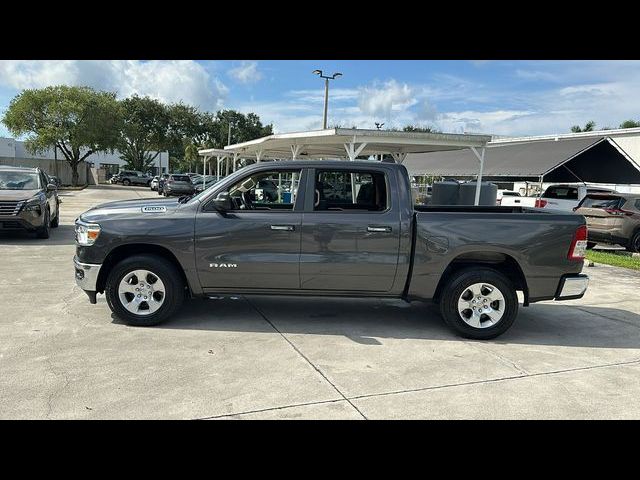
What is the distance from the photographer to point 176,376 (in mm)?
4129

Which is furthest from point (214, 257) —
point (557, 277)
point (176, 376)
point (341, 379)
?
point (557, 277)

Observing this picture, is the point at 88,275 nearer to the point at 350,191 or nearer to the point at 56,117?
the point at 350,191

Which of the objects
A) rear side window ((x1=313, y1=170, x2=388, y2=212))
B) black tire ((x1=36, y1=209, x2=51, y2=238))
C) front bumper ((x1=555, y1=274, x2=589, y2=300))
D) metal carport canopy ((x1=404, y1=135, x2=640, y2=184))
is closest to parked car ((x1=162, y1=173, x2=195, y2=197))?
metal carport canopy ((x1=404, y1=135, x2=640, y2=184))

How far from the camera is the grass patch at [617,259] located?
10.5 m

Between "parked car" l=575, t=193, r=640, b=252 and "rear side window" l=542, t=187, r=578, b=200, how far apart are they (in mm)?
6051

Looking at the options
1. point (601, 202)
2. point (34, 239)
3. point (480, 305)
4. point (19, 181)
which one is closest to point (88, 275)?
→ point (480, 305)

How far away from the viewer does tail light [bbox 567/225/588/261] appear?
530 cm

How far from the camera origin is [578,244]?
532cm

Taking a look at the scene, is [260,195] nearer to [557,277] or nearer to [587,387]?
[557,277]

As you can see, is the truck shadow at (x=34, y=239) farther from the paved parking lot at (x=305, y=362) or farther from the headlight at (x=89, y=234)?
the headlight at (x=89, y=234)

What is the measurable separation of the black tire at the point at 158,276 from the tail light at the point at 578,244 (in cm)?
442

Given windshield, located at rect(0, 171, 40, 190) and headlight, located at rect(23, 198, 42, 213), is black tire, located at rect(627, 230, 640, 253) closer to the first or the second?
headlight, located at rect(23, 198, 42, 213)

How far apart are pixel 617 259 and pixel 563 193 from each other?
8563 mm
